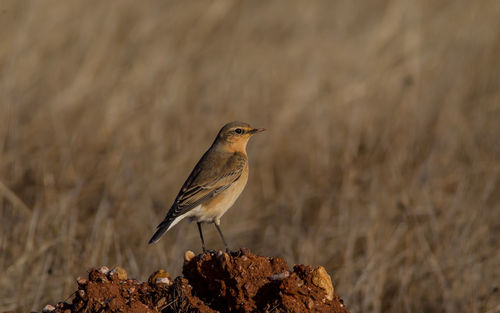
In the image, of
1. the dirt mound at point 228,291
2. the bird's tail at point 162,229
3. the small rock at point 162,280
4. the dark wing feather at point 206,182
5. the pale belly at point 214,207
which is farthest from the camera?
the pale belly at point 214,207

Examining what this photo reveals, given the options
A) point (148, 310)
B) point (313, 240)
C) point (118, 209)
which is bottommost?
point (313, 240)

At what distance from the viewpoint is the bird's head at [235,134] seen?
6234 mm

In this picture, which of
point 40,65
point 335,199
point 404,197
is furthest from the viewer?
point 40,65

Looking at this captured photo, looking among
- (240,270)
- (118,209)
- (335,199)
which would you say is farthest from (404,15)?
(240,270)

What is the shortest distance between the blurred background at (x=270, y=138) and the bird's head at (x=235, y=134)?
3.40 feet

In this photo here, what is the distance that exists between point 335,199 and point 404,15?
3993 mm

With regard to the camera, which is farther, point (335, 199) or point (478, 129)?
point (478, 129)

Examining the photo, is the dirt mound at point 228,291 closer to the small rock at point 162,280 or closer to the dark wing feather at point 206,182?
the small rock at point 162,280

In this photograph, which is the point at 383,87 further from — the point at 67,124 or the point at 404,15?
the point at 67,124

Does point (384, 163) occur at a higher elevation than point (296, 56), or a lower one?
lower

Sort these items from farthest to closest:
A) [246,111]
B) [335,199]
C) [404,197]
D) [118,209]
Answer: [246,111], [335,199], [404,197], [118,209]

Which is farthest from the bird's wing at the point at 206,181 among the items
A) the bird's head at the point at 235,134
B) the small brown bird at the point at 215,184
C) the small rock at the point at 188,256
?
the small rock at the point at 188,256

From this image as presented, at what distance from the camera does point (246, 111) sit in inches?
366

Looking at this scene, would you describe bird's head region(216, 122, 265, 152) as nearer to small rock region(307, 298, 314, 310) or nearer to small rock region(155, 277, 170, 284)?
small rock region(155, 277, 170, 284)
